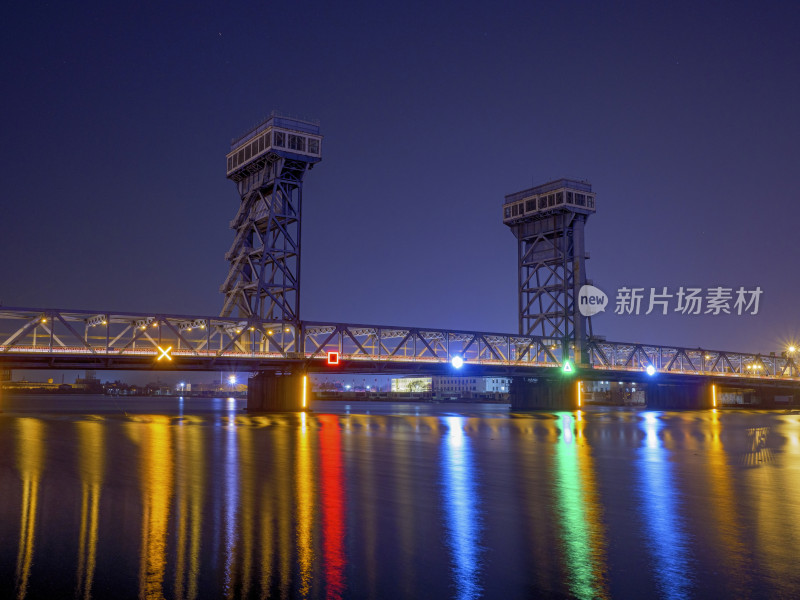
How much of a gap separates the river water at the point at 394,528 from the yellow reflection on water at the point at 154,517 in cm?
4

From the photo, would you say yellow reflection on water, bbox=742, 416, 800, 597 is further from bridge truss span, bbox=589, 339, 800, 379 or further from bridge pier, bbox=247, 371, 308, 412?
bridge truss span, bbox=589, 339, 800, 379

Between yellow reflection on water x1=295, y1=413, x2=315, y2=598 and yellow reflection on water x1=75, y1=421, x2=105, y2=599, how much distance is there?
2.31 m

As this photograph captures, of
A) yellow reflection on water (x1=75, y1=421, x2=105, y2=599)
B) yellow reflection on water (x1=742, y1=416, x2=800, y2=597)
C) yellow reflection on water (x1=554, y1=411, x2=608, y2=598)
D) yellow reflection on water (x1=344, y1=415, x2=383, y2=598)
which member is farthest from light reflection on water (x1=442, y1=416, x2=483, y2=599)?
yellow reflection on water (x1=75, y1=421, x2=105, y2=599)

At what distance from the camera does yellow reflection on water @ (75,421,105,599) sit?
7.93 metres

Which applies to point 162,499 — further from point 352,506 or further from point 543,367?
point 543,367

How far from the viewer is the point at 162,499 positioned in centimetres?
1337

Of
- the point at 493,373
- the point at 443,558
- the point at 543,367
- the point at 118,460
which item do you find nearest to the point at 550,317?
the point at 543,367

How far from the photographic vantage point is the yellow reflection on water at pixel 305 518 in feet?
26.5

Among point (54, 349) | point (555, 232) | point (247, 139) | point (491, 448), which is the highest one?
point (247, 139)

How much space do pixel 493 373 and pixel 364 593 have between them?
93929mm

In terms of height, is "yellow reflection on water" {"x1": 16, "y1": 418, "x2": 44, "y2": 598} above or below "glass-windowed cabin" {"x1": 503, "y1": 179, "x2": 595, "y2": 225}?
below

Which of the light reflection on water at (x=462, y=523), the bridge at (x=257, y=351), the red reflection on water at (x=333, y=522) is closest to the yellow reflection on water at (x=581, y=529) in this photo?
the light reflection on water at (x=462, y=523)

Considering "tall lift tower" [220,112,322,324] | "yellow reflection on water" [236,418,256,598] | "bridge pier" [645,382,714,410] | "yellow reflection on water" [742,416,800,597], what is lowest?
"bridge pier" [645,382,714,410]

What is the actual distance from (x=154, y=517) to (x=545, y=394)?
338 feet
